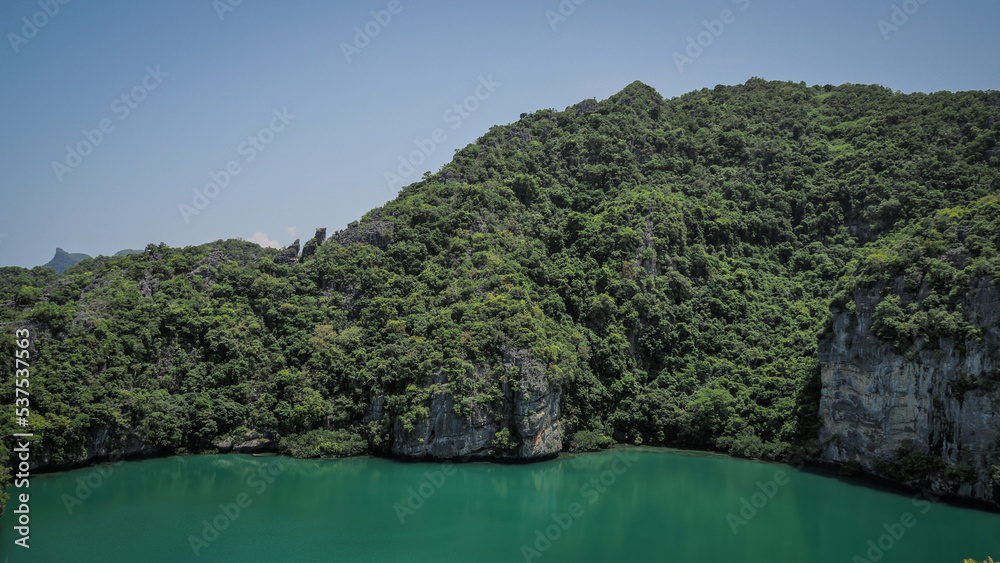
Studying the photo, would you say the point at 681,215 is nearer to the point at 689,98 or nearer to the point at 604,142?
the point at 604,142

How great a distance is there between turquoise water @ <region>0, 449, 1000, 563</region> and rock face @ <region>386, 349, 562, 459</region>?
44.1 inches

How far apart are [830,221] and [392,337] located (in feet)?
134

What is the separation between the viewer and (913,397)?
34.8 meters

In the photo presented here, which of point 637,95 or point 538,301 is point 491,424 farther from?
point 637,95

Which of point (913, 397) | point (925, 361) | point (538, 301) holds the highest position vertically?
point (538, 301)

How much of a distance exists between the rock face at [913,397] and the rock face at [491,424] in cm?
1736

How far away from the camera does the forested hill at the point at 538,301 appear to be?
40938 mm

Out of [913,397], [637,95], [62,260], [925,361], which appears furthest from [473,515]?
[62,260]

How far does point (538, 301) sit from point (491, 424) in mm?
12191

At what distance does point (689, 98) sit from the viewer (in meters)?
77.8

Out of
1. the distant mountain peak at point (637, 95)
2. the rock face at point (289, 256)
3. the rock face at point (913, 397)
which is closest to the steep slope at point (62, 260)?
the rock face at point (289, 256)

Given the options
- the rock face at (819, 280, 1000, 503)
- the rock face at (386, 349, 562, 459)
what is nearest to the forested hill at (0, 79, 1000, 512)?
the rock face at (386, 349, 562, 459)

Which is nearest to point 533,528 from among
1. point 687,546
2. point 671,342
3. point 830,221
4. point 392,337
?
point 687,546

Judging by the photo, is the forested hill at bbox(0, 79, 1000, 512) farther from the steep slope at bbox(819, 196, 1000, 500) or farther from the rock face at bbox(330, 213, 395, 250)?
the steep slope at bbox(819, 196, 1000, 500)
